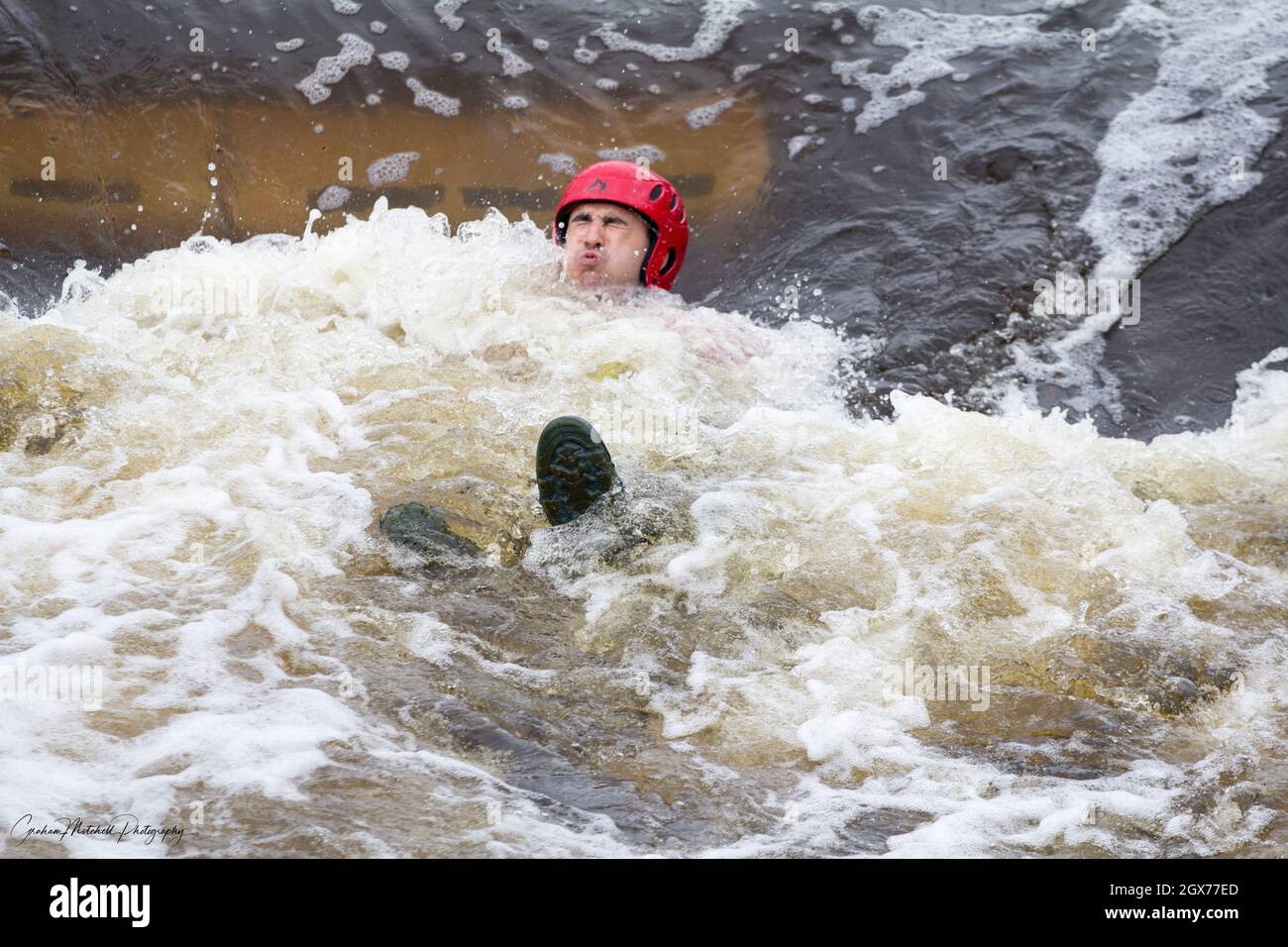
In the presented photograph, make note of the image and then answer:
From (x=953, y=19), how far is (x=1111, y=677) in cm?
631

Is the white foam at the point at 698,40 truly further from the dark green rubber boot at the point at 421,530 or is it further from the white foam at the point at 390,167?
the dark green rubber boot at the point at 421,530

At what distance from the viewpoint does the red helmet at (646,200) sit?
5910mm

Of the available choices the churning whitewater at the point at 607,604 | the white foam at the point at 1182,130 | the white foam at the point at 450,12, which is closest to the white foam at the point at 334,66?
the white foam at the point at 450,12

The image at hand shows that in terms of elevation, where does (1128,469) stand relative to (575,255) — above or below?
below

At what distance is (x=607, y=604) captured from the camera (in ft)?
11.3

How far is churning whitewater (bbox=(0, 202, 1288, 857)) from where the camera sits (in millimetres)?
2490

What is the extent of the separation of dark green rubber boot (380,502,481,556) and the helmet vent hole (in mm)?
2767

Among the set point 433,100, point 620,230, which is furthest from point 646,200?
point 433,100

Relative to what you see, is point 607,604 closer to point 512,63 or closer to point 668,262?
point 668,262

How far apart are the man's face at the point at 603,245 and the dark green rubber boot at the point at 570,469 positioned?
231cm
